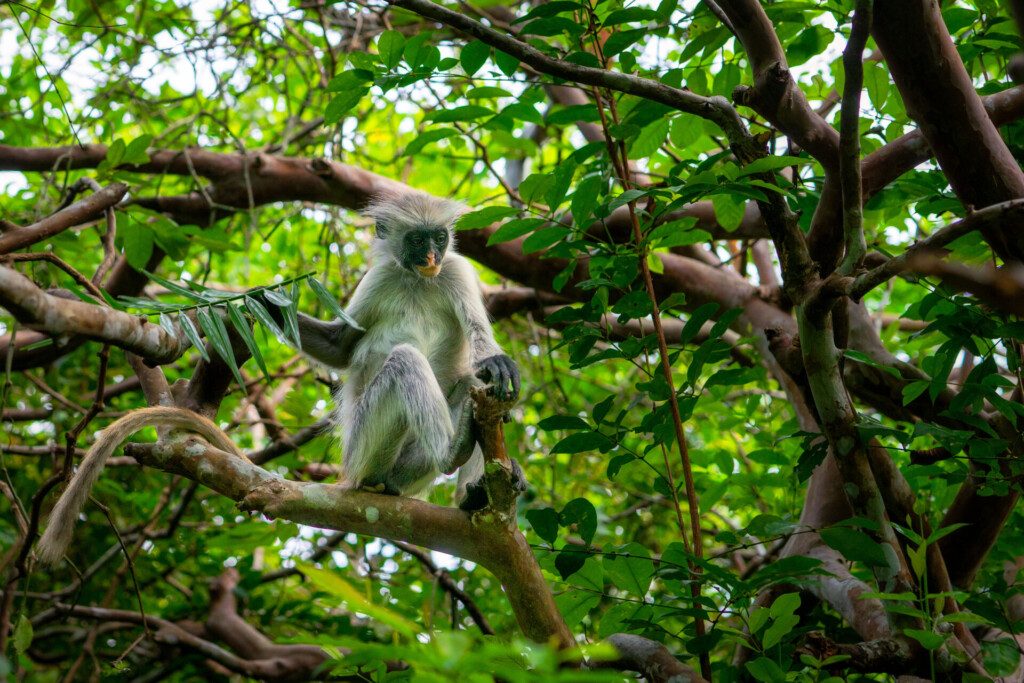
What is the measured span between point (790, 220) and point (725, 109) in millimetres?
461

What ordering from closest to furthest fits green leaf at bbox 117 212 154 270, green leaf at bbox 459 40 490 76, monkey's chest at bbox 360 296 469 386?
1. green leaf at bbox 459 40 490 76
2. green leaf at bbox 117 212 154 270
3. monkey's chest at bbox 360 296 469 386

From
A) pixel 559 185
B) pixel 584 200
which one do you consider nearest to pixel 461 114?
pixel 559 185

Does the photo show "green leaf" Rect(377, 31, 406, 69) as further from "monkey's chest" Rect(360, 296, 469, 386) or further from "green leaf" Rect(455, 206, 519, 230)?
"monkey's chest" Rect(360, 296, 469, 386)

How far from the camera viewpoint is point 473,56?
10.6 feet

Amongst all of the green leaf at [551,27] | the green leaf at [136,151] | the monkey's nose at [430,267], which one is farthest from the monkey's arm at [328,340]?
the green leaf at [551,27]

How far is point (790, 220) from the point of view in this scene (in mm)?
3213

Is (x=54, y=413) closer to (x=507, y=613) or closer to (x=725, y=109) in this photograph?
(x=507, y=613)

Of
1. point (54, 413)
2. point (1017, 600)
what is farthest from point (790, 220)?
point (54, 413)

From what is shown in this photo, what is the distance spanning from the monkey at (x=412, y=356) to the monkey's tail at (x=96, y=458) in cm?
87

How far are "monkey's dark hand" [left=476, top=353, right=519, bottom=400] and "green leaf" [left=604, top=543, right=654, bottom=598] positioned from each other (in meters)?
0.85

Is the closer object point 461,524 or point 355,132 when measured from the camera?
point 461,524

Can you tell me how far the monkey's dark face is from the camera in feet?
16.1

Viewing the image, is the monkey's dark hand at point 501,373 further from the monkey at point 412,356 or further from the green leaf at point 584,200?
the green leaf at point 584,200

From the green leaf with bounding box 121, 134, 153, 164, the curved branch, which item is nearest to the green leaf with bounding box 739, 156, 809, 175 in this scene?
the curved branch
